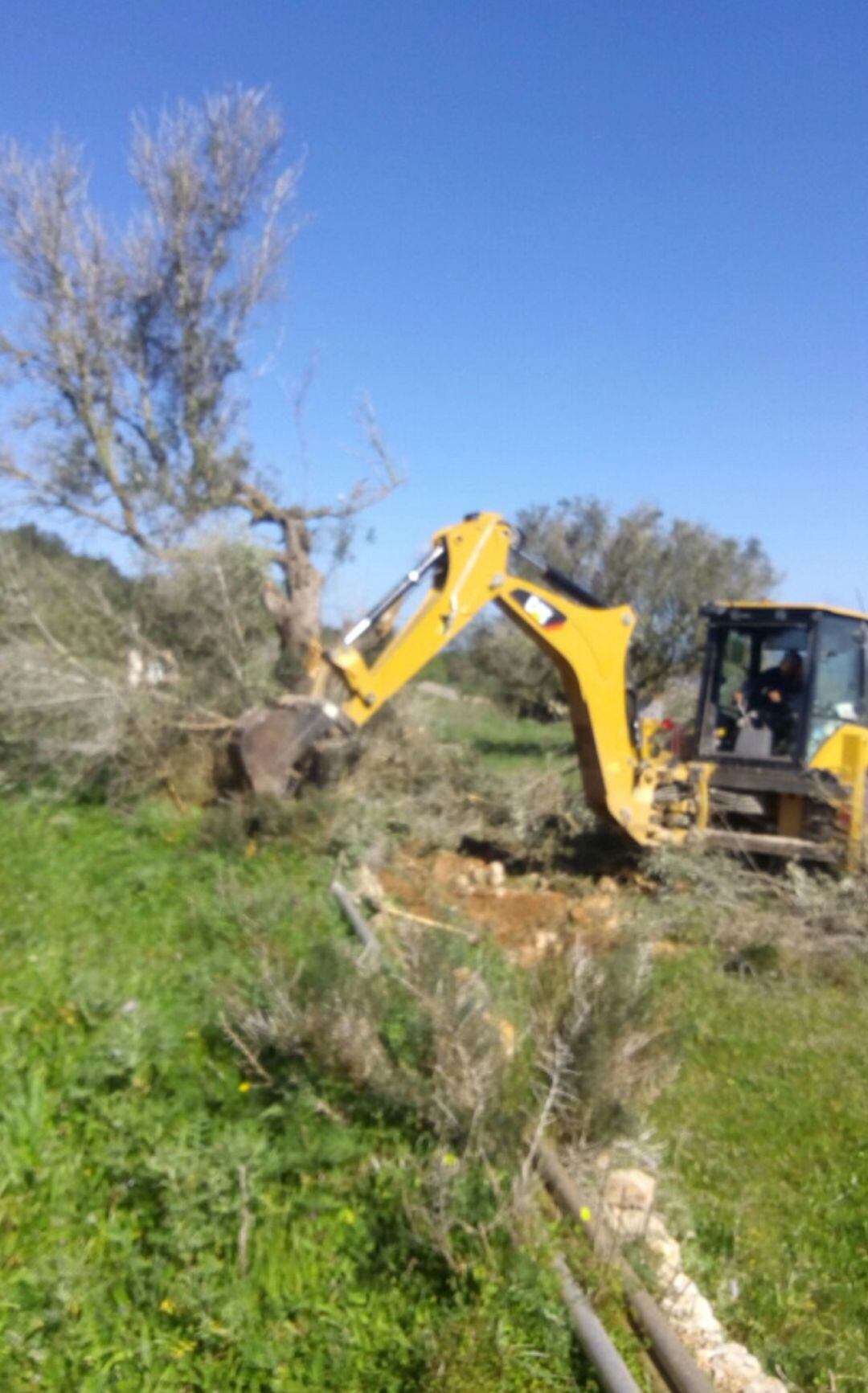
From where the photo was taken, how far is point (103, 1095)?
18.1 ft

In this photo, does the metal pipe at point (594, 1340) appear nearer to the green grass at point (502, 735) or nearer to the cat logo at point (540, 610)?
the cat logo at point (540, 610)

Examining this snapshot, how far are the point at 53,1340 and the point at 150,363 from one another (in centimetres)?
1752

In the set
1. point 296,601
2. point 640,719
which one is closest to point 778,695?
point 640,719

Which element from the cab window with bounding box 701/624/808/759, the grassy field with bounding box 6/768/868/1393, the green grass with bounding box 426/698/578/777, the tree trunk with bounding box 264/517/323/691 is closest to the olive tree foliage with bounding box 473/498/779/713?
the green grass with bounding box 426/698/578/777

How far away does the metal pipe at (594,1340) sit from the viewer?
374cm

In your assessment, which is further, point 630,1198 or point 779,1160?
point 779,1160

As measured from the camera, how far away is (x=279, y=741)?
998 cm

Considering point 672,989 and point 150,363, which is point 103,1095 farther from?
point 150,363

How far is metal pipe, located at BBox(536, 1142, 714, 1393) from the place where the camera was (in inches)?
154

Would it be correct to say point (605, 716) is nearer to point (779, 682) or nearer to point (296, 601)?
point (779, 682)

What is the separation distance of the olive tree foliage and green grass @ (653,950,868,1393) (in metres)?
17.5

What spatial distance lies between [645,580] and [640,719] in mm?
14947

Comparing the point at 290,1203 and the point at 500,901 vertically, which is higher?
the point at 500,901

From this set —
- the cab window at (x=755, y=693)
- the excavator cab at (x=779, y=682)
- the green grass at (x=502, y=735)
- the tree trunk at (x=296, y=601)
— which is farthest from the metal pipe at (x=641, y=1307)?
the tree trunk at (x=296, y=601)
